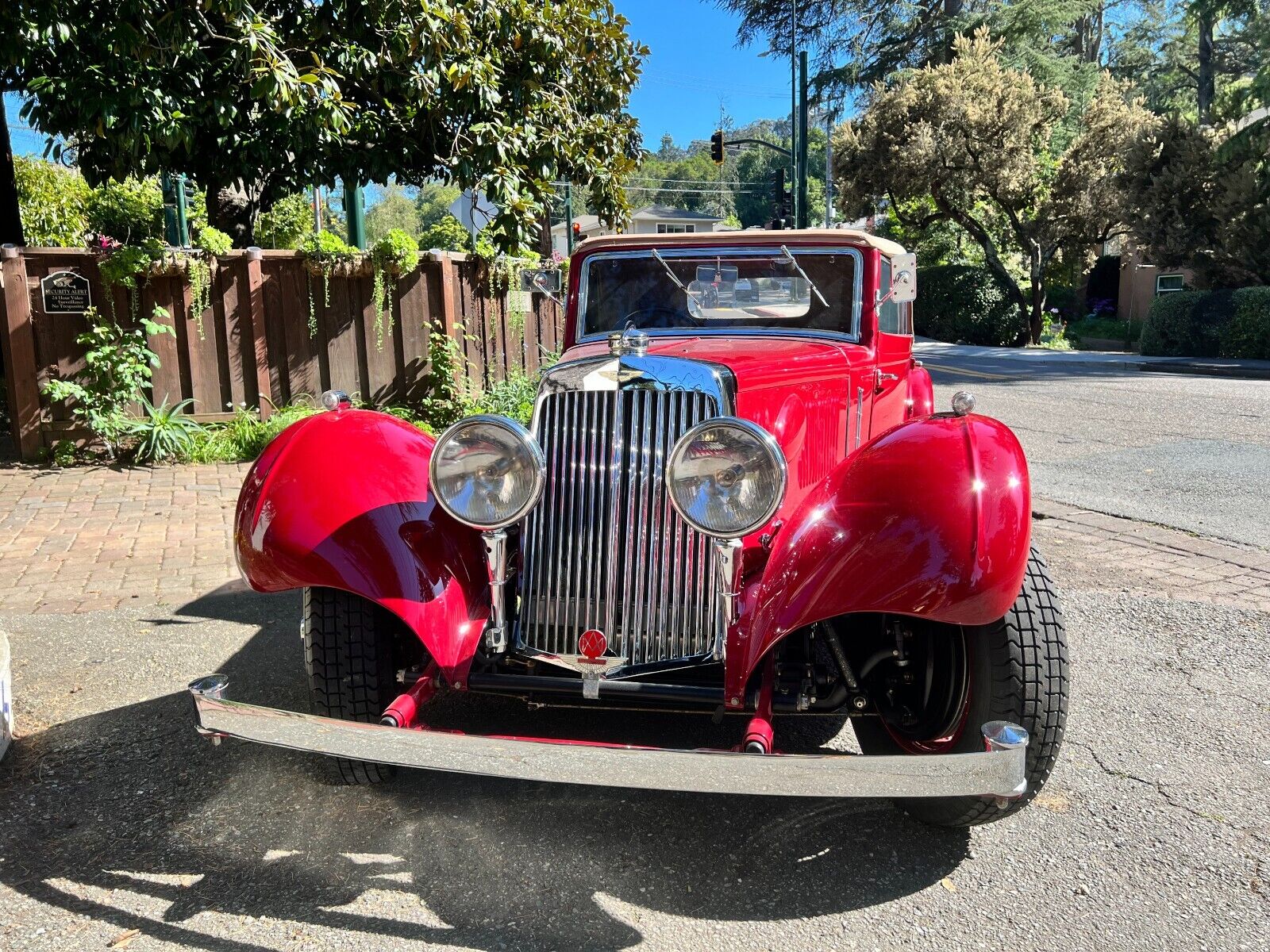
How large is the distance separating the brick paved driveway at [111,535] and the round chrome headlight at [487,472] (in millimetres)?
2851

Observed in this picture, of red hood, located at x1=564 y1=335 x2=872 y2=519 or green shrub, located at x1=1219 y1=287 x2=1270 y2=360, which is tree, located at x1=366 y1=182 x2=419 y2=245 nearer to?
green shrub, located at x1=1219 y1=287 x2=1270 y2=360

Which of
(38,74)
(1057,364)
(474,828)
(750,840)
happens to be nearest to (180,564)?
(474,828)

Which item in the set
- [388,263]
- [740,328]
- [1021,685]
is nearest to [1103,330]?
[388,263]

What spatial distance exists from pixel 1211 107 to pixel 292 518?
76.9 ft

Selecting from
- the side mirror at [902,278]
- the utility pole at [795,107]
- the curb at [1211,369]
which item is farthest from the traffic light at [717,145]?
the side mirror at [902,278]

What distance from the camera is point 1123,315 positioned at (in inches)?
1037

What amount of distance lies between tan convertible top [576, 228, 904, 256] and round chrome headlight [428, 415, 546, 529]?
5.00 feet

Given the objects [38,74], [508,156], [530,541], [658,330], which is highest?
[38,74]

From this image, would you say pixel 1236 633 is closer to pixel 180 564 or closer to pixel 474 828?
pixel 474 828

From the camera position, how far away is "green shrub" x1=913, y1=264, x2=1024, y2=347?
2505 centimetres

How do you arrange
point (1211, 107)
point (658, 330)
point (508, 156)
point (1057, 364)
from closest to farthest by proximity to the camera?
point (658, 330)
point (508, 156)
point (1057, 364)
point (1211, 107)

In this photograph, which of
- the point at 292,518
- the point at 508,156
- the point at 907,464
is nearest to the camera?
the point at 907,464

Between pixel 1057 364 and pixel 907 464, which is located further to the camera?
pixel 1057 364

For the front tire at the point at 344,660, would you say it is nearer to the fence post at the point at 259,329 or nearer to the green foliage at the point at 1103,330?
the fence post at the point at 259,329
